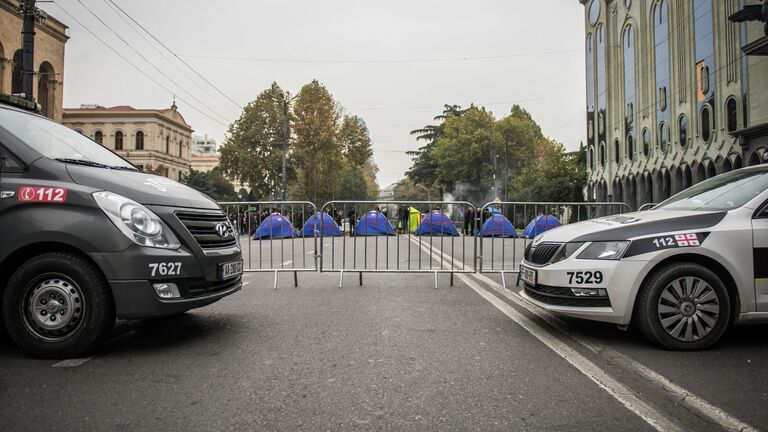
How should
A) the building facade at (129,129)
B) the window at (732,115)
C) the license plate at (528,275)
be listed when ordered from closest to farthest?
the license plate at (528,275), the window at (732,115), the building facade at (129,129)

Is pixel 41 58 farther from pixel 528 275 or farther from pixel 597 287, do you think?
pixel 597 287

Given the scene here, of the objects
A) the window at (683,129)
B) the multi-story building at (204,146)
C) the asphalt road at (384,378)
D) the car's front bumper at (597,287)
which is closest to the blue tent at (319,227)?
the asphalt road at (384,378)

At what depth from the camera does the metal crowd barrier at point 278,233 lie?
28.9 feet

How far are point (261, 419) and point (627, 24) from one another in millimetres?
44971

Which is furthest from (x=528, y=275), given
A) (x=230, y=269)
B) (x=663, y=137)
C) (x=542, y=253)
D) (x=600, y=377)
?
(x=663, y=137)

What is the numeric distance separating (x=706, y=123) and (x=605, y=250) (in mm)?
30419

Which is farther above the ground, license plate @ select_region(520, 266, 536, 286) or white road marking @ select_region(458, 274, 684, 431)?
license plate @ select_region(520, 266, 536, 286)

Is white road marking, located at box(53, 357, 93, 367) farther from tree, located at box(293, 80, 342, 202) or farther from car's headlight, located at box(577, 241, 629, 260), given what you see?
tree, located at box(293, 80, 342, 202)

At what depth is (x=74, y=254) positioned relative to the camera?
4.00 m

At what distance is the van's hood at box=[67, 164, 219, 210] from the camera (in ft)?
13.6

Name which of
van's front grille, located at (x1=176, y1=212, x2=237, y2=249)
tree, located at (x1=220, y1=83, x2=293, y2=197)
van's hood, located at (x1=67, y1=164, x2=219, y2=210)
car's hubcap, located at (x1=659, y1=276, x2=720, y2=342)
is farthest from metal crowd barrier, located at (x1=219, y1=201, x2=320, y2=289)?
tree, located at (x1=220, y1=83, x2=293, y2=197)

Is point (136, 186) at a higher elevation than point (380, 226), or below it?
higher

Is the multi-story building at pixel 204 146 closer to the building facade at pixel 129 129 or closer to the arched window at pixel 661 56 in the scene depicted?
the building facade at pixel 129 129

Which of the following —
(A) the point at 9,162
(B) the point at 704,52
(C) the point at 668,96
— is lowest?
(A) the point at 9,162
